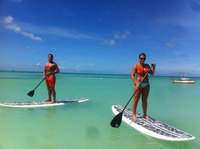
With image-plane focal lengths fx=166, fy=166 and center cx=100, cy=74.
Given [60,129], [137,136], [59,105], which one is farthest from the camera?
[59,105]

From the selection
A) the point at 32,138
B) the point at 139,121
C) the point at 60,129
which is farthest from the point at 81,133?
the point at 139,121

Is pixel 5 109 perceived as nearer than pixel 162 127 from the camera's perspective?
No

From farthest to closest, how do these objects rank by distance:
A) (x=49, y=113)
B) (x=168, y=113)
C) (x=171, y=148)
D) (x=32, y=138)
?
(x=168, y=113), (x=49, y=113), (x=32, y=138), (x=171, y=148)

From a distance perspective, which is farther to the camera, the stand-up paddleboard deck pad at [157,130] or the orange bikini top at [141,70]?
the orange bikini top at [141,70]

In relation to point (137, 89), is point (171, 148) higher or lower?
lower

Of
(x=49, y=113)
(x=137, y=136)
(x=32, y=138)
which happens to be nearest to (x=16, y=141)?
(x=32, y=138)

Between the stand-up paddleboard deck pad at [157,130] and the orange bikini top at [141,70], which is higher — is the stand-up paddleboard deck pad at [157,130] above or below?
below

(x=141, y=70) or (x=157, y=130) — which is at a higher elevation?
(x=141, y=70)

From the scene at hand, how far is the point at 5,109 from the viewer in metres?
6.55

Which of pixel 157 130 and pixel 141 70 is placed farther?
pixel 141 70

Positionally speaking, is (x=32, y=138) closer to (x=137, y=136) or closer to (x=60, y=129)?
(x=60, y=129)

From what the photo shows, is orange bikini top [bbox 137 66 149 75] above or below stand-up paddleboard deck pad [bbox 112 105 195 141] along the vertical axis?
above

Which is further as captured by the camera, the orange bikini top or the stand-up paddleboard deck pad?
the orange bikini top

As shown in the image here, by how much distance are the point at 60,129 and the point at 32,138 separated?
Answer: 32.3 inches
